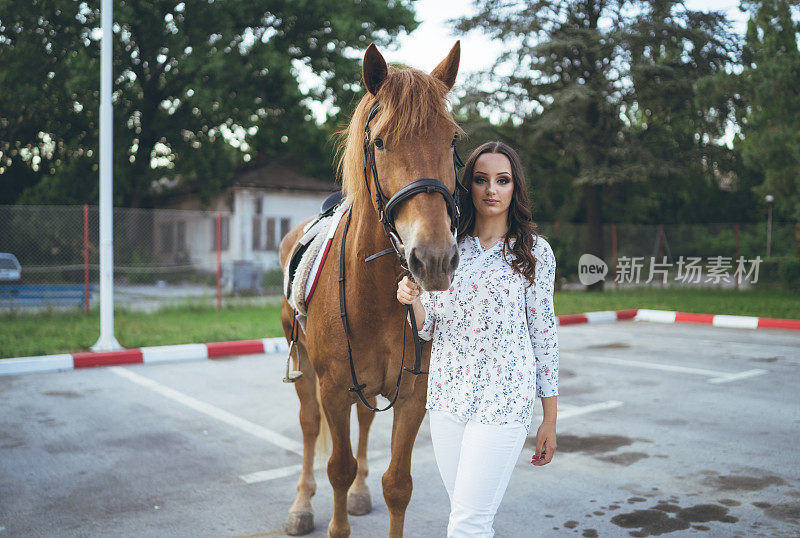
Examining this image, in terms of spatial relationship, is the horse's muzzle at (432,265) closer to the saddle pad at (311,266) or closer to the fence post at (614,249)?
the saddle pad at (311,266)

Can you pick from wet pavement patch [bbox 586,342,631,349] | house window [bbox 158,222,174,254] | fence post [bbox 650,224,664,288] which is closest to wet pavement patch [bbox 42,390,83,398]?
wet pavement patch [bbox 586,342,631,349]

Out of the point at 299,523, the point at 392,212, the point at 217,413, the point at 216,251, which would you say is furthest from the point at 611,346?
the point at 216,251

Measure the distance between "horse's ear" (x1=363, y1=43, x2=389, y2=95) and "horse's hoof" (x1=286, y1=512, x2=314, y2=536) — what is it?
2.33 m

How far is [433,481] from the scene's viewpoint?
13.4 ft

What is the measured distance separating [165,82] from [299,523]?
21973 millimetres

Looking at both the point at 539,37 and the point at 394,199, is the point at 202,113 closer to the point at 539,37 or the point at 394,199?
the point at 539,37

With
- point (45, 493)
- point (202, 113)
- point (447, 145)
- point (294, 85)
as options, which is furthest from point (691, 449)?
point (202, 113)

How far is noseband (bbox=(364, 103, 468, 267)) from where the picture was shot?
1.93 m

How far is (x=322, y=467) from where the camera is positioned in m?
4.35

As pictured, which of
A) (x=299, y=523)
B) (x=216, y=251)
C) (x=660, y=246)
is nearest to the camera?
(x=299, y=523)

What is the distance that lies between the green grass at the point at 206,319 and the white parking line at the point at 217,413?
1.76 meters

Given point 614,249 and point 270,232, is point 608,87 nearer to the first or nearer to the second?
point 614,249

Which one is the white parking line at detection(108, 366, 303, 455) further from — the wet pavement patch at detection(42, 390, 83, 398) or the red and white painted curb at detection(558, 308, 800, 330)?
the red and white painted curb at detection(558, 308, 800, 330)

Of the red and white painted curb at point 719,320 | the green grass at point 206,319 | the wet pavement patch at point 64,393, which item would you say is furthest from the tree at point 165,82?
the wet pavement patch at point 64,393
